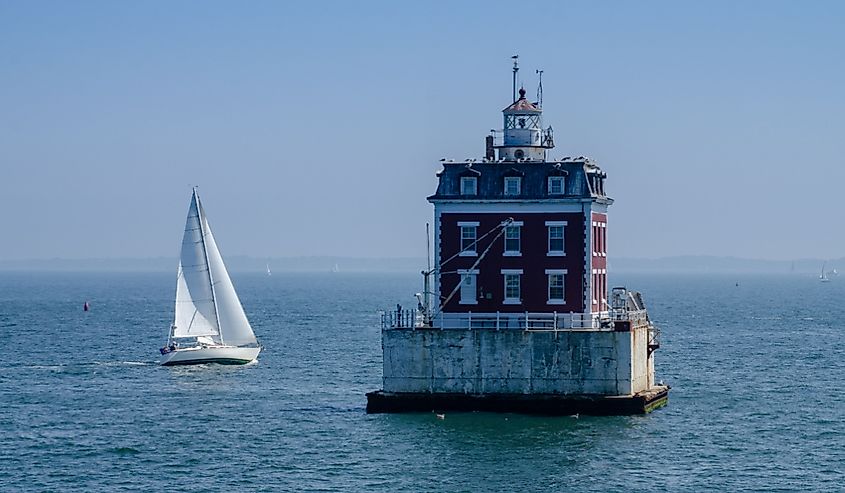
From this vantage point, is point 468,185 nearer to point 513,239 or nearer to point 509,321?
point 513,239

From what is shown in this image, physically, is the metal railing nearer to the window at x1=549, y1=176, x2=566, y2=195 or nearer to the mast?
the window at x1=549, y1=176, x2=566, y2=195

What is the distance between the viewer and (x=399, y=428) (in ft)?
190

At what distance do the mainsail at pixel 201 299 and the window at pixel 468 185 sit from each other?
110 ft

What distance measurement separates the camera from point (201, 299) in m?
92.9

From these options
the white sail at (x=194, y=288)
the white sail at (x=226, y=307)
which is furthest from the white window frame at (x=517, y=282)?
the white sail at (x=194, y=288)

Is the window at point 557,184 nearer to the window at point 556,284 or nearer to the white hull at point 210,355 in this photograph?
the window at point 556,284

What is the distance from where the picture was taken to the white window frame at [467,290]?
61281mm

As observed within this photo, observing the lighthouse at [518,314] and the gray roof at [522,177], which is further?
the gray roof at [522,177]

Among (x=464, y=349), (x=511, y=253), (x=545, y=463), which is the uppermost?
(x=511, y=253)

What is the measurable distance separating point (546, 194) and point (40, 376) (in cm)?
3483

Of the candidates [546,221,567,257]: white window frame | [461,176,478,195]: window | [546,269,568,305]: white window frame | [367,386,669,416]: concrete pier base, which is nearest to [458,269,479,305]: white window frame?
[546,269,568,305]: white window frame

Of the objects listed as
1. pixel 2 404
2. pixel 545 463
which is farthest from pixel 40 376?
pixel 545 463

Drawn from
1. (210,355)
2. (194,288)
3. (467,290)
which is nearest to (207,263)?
(194,288)

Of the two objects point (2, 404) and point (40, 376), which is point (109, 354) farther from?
point (2, 404)
